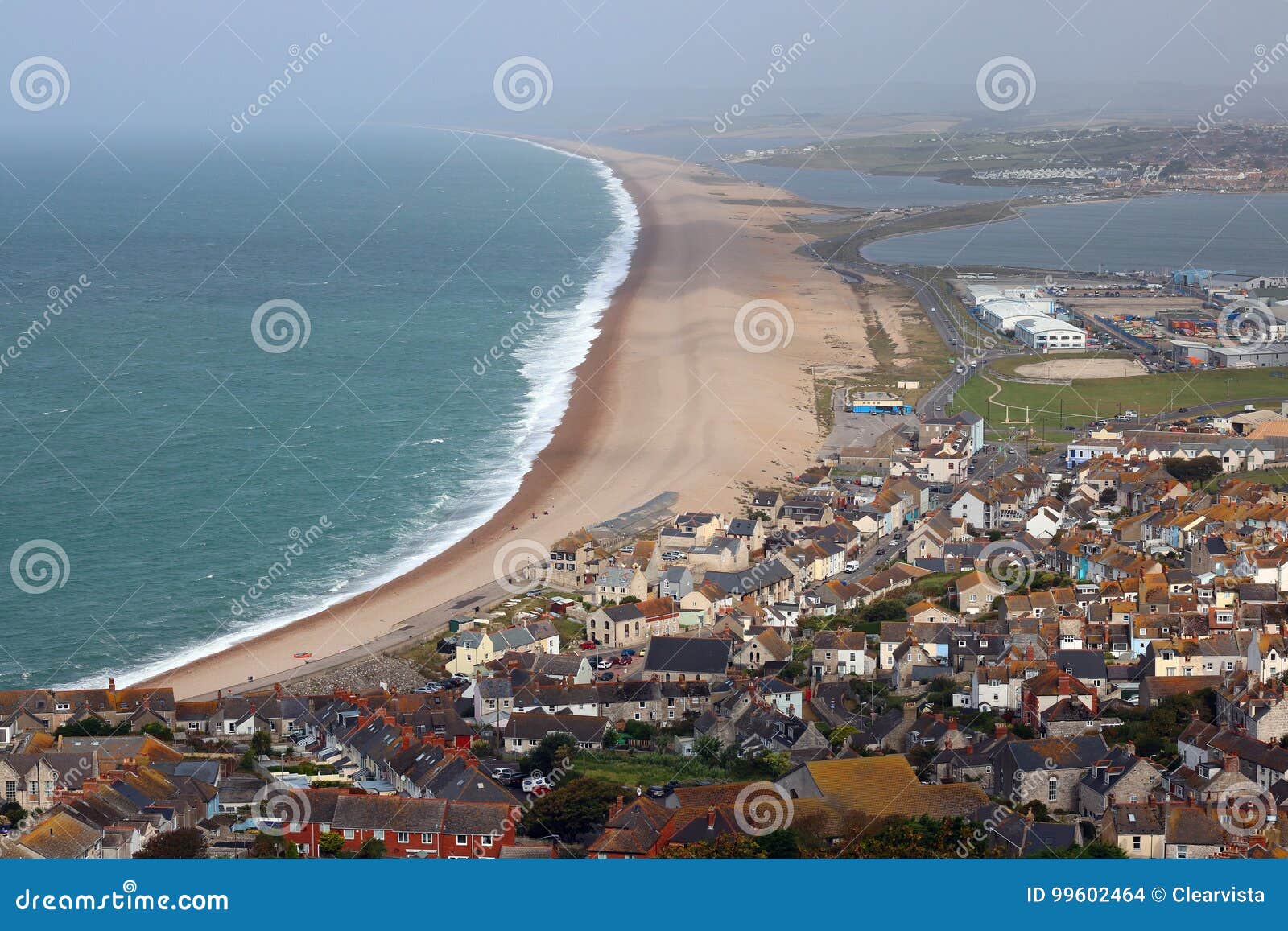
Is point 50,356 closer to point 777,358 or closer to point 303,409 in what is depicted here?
point 303,409

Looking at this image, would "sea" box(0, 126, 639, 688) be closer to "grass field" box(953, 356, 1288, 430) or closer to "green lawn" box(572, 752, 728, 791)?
"green lawn" box(572, 752, 728, 791)

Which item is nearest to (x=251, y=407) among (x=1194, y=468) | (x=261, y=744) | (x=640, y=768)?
(x=1194, y=468)

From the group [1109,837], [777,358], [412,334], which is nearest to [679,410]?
[777,358]

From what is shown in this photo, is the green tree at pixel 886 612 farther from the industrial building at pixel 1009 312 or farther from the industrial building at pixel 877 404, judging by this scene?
the industrial building at pixel 1009 312

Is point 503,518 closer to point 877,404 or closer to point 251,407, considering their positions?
point 251,407

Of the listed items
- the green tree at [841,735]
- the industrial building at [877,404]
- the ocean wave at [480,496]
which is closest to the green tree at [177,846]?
the green tree at [841,735]

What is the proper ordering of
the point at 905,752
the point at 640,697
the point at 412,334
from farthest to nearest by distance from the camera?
1. the point at 412,334
2. the point at 640,697
3. the point at 905,752
